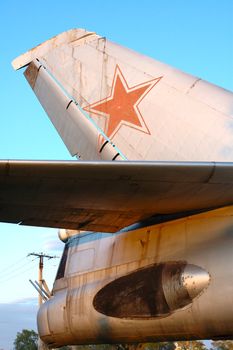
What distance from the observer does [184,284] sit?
530 cm

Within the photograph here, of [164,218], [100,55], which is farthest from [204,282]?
[100,55]

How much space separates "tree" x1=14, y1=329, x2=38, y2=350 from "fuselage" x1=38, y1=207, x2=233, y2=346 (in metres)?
93.6

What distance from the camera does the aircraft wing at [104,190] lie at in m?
4.32

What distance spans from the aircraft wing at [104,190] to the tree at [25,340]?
95.2m

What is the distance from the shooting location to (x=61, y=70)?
28.8 ft

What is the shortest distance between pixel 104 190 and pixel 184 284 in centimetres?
143

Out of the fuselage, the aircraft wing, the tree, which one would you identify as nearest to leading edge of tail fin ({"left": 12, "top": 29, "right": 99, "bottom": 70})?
the fuselage

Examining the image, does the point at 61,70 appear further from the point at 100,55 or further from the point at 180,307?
the point at 180,307

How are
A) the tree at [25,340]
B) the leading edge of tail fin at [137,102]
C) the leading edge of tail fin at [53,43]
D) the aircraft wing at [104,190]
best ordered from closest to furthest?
the aircraft wing at [104,190] → the leading edge of tail fin at [137,102] → the leading edge of tail fin at [53,43] → the tree at [25,340]

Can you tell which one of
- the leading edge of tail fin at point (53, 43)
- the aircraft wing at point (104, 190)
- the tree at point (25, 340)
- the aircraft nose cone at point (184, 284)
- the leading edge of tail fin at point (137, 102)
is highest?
the tree at point (25, 340)

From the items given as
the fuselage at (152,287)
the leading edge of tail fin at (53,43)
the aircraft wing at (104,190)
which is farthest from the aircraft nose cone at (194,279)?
the leading edge of tail fin at (53,43)

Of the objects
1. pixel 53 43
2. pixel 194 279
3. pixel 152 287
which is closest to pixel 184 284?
pixel 194 279

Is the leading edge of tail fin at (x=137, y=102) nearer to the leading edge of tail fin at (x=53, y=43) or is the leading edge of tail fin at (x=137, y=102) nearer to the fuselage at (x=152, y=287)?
the leading edge of tail fin at (x=53, y=43)

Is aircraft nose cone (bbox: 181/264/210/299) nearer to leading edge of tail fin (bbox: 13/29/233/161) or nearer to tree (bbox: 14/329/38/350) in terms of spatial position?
leading edge of tail fin (bbox: 13/29/233/161)
